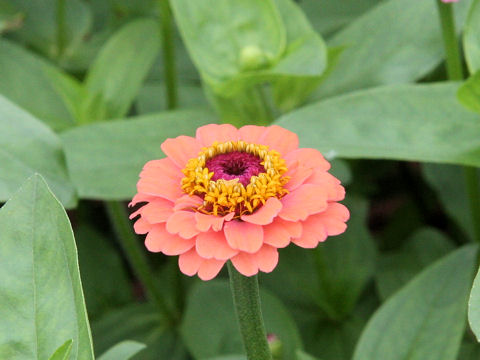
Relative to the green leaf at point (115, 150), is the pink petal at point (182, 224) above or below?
above

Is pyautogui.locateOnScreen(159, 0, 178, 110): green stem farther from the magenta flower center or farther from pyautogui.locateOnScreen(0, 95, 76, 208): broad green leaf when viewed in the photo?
the magenta flower center

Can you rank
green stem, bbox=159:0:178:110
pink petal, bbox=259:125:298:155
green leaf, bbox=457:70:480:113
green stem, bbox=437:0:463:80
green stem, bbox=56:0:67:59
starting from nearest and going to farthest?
pink petal, bbox=259:125:298:155 → green leaf, bbox=457:70:480:113 → green stem, bbox=437:0:463:80 → green stem, bbox=159:0:178:110 → green stem, bbox=56:0:67:59

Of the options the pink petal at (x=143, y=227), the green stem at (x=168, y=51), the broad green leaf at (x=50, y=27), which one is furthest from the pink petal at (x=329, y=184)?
the broad green leaf at (x=50, y=27)

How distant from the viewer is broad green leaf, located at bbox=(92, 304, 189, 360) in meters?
0.98

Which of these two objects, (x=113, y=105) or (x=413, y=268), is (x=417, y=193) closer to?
(x=413, y=268)

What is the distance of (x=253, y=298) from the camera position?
51 cm

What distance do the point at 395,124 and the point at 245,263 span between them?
38cm

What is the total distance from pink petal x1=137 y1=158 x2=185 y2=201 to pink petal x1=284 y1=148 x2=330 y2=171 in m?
0.08

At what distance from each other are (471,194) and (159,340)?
44 centimetres

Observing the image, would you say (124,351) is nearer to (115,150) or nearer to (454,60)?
(115,150)

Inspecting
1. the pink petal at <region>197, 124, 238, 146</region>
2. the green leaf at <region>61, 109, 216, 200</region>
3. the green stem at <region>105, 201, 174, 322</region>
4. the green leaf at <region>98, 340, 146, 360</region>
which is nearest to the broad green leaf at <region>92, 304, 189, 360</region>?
the green stem at <region>105, 201, 174, 322</region>

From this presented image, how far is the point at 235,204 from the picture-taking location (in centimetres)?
48

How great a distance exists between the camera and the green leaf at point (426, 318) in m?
0.70

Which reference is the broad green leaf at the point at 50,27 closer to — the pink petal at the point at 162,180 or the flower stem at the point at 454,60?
the flower stem at the point at 454,60
